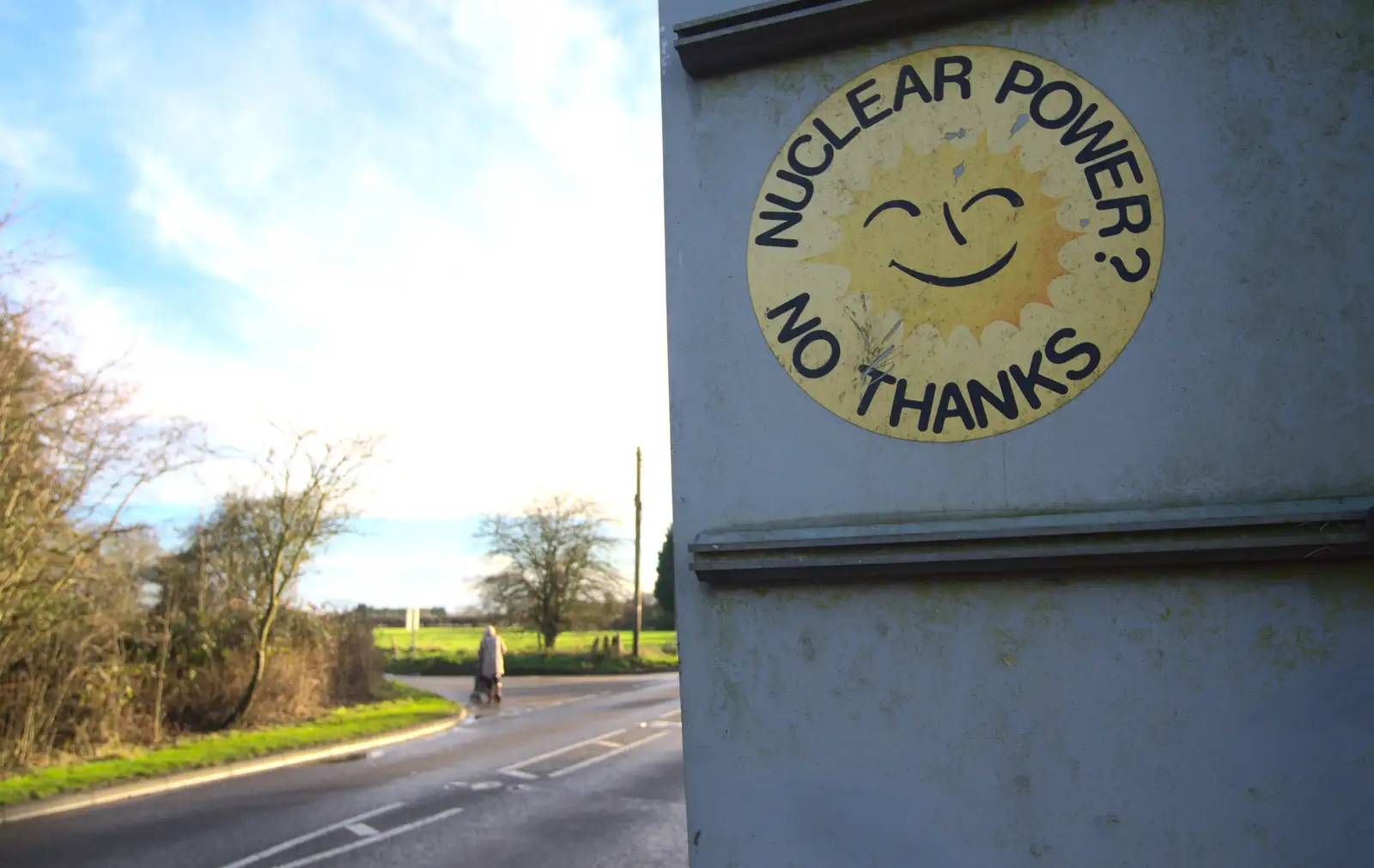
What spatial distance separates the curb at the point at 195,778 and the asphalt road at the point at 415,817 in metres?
0.29

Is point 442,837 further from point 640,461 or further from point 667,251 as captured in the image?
point 640,461

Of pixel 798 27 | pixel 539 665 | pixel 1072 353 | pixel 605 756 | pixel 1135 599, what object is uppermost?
pixel 798 27

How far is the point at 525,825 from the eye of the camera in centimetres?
774

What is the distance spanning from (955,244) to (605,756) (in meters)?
10.3

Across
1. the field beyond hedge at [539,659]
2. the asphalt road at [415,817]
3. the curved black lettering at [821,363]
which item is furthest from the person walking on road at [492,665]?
the curved black lettering at [821,363]

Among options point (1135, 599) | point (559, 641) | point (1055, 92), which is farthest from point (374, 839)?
point (559, 641)

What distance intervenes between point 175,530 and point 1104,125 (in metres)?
14.7

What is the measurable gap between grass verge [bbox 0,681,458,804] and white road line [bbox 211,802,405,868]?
3.39 m

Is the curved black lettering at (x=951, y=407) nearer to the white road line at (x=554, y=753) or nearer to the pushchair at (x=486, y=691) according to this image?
the white road line at (x=554, y=753)

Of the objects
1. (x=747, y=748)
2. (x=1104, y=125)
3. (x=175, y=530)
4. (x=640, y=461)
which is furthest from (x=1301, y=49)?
(x=640, y=461)

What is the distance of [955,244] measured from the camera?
8.43ft

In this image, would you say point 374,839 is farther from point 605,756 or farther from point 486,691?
point 486,691

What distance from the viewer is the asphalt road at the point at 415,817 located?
6.75 m

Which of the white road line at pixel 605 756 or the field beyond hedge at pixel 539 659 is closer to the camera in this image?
the white road line at pixel 605 756
